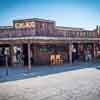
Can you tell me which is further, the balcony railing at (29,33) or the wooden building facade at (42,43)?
Answer: the wooden building facade at (42,43)

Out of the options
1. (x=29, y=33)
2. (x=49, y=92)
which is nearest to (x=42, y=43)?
(x=29, y=33)

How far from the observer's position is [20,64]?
2089 cm

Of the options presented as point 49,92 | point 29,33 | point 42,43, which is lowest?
point 49,92

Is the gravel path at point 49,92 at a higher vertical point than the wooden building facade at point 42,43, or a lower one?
lower

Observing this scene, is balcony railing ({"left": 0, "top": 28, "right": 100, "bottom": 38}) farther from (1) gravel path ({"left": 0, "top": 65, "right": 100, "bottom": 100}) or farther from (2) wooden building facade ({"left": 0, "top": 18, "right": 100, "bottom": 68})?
(1) gravel path ({"left": 0, "top": 65, "right": 100, "bottom": 100})

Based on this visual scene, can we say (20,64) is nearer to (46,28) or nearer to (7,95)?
(46,28)

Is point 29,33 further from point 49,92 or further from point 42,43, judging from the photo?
point 49,92

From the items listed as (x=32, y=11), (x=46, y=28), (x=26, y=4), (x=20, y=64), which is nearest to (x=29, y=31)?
(x=46, y=28)

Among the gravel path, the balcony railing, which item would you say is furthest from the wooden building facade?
the gravel path

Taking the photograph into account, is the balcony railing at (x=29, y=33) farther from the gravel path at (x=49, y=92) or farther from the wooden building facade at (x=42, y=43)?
the gravel path at (x=49, y=92)

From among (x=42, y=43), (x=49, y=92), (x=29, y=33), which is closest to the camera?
(x=49, y=92)

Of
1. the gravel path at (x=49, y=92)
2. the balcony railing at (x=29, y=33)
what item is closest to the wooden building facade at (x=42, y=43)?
the balcony railing at (x=29, y=33)

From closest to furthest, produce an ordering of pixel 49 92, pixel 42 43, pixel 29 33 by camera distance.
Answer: pixel 49 92 → pixel 29 33 → pixel 42 43

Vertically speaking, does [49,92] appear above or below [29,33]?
below
